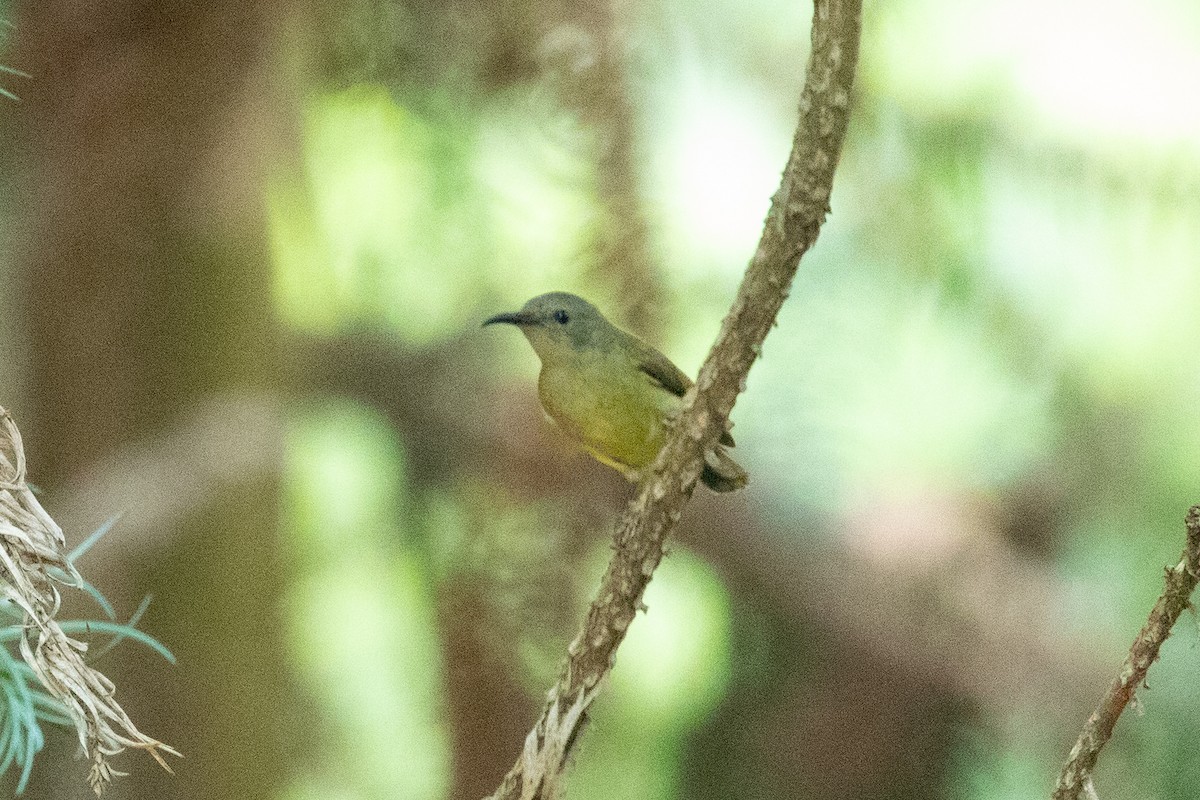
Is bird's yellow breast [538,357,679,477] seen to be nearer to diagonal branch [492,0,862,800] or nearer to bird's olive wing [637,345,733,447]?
bird's olive wing [637,345,733,447]

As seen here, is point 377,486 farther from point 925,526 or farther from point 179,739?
point 925,526

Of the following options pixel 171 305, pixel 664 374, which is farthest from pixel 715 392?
pixel 171 305

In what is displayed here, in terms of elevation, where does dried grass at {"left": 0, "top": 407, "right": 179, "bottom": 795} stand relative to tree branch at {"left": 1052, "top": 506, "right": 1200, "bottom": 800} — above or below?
below

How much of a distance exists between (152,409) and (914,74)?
0.68 metres

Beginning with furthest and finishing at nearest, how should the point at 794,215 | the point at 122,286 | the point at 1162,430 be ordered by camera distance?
the point at 122,286, the point at 1162,430, the point at 794,215

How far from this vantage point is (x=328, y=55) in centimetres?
103

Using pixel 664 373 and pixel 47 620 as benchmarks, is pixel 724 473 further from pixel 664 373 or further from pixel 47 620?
pixel 47 620

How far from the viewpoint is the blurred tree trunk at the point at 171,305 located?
974 mm

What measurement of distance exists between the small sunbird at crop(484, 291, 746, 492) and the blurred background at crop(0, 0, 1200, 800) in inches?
8.7

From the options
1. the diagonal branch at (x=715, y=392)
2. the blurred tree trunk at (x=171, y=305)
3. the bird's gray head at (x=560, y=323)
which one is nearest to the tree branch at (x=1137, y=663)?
the diagonal branch at (x=715, y=392)

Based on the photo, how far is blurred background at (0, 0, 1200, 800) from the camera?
900 millimetres

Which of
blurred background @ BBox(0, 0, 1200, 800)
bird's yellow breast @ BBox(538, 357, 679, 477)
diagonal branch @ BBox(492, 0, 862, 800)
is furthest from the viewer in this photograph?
blurred background @ BBox(0, 0, 1200, 800)

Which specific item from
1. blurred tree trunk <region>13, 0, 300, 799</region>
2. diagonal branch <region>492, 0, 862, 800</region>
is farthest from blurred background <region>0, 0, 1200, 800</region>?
diagonal branch <region>492, 0, 862, 800</region>

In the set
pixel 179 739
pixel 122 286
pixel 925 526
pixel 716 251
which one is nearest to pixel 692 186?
pixel 716 251
